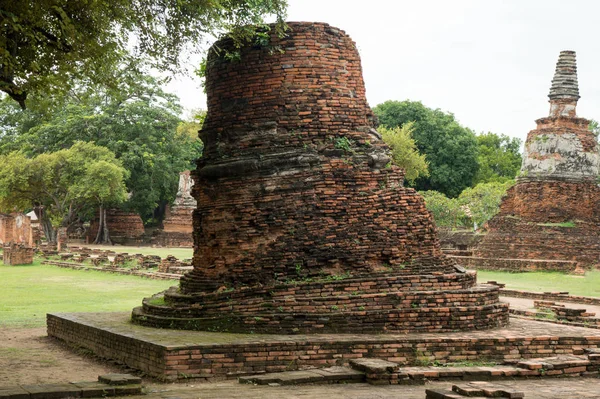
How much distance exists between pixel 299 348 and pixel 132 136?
35.8m

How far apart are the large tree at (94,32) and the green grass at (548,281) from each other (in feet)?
36.1

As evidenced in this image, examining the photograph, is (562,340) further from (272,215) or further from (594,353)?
(272,215)

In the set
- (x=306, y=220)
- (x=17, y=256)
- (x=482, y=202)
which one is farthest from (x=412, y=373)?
(x=482, y=202)

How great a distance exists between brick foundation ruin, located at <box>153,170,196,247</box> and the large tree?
30.3 meters

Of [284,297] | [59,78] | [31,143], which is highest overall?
[31,143]

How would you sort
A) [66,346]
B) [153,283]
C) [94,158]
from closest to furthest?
[66,346]
[153,283]
[94,158]

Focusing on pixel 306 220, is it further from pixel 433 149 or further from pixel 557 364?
pixel 433 149

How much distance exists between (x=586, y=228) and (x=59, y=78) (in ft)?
65.1

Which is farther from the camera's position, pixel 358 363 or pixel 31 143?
pixel 31 143

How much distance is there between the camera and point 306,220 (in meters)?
9.82

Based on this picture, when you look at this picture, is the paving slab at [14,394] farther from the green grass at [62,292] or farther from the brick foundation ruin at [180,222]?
the brick foundation ruin at [180,222]

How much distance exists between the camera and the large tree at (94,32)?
29.3 ft

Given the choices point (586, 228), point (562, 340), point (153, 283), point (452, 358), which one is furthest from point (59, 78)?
point (586, 228)

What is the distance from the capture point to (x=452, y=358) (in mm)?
8875
